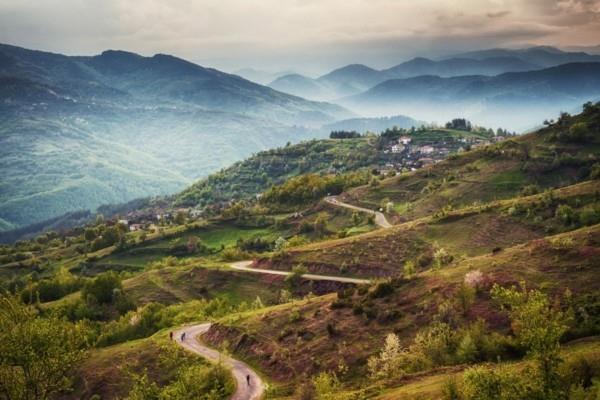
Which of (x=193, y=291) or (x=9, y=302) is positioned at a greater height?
(x=9, y=302)

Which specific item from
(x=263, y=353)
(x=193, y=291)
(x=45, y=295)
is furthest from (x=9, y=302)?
(x=45, y=295)

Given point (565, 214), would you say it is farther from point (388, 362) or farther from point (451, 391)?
point (451, 391)

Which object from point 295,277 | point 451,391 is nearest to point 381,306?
point 451,391

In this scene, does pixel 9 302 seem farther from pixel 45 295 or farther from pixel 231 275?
pixel 45 295

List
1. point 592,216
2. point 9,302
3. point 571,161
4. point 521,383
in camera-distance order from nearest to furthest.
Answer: point 521,383
point 9,302
point 592,216
point 571,161

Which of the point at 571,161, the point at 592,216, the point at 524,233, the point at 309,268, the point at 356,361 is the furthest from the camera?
the point at 571,161

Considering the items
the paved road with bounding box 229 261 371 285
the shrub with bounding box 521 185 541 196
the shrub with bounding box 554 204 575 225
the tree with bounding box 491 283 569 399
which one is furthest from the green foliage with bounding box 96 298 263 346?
the shrub with bounding box 521 185 541 196
